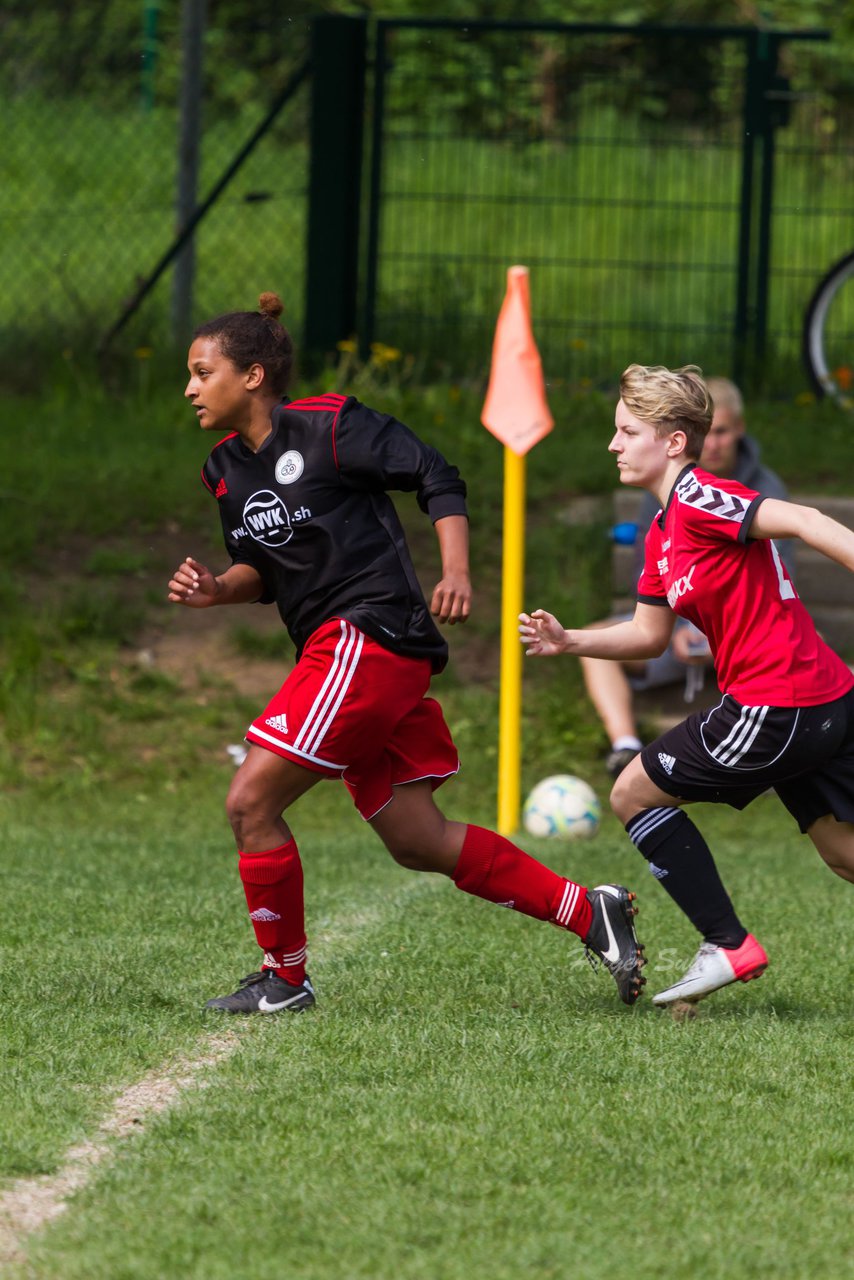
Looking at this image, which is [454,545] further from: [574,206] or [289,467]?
[574,206]

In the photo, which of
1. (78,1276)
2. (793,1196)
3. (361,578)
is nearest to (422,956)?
(361,578)

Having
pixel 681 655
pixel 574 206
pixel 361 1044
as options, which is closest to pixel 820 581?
pixel 681 655

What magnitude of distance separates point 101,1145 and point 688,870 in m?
1.70

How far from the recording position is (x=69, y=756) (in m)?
8.52

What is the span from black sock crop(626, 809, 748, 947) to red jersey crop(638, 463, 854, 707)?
1.29ft

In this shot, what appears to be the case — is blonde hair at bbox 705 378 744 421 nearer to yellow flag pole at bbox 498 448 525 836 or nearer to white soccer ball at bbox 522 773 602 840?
yellow flag pole at bbox 498 448 525 836

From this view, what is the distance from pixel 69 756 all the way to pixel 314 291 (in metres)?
4.30

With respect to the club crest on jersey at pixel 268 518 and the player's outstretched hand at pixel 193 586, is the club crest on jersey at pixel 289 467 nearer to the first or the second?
the club crest on jersey at pixel 268 518

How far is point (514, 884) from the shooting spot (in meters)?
4.67

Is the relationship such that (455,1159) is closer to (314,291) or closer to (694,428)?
(694,428)

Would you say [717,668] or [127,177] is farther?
[127,177]

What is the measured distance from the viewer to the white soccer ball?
24.4ft

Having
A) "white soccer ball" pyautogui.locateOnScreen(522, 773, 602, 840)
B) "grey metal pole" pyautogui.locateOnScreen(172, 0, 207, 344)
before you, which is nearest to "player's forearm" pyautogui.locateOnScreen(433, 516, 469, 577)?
"white soccer ball" pyautogui.locateOnScreen(522, 773, 602, 840)

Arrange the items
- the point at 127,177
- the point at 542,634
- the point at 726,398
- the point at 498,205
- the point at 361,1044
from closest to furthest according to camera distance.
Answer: the point at 361,1044 < the point at 542,634 < the point at 726,398 < the point at 498,205 < the point at 127,177
